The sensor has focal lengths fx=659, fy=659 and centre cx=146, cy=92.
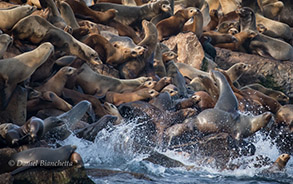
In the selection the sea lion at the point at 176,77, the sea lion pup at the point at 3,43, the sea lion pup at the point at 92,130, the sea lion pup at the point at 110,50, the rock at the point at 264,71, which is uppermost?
the sea lion pup at the point at 3,43

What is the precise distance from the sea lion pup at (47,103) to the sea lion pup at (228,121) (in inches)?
72.5

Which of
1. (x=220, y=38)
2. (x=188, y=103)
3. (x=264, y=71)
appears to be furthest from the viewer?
(x=220, y=38)

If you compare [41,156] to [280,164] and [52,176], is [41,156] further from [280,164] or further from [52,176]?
[280,164]

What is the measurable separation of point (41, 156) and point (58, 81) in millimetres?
3527

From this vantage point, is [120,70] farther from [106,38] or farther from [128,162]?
[128,162]

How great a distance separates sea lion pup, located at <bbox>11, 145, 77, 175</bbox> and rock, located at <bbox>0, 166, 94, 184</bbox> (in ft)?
0.35

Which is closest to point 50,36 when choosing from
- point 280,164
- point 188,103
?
point 188,103

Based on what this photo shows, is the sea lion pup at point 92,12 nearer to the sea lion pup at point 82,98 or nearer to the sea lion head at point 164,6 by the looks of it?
the sea lion head at point 164,6

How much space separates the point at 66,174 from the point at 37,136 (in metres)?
1.24

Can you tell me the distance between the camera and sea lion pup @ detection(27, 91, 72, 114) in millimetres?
8875

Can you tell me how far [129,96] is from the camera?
10.7 meters

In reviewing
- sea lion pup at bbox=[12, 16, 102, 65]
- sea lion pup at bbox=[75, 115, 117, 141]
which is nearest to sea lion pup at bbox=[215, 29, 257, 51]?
sea lion pup at bbox=[12, 16, 102, 65]

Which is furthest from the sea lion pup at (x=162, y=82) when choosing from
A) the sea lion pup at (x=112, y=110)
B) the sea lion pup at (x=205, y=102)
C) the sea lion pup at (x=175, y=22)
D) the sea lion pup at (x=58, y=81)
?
the sea lion pup at (x=175, y=22)

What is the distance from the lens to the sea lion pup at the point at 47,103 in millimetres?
8875
